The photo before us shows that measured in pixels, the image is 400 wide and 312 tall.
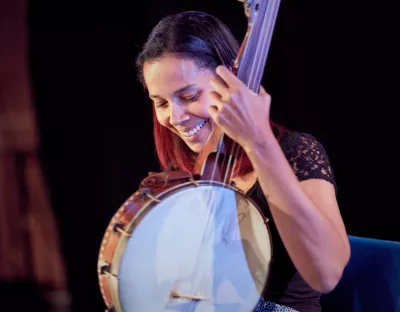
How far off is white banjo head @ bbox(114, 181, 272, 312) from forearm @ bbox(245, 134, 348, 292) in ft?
0.28

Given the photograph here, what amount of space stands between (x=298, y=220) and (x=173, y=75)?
56 cm

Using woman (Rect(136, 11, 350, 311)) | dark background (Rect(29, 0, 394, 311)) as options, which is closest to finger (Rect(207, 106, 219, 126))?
woman (Rect(136, 11, 350, 311))

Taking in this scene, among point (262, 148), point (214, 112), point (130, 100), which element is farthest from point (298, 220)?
point (130, 100)

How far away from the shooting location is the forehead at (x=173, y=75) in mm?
1394

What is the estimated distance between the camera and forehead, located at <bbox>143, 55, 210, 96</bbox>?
1.39 metres

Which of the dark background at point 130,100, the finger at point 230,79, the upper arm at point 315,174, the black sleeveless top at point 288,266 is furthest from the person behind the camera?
the dark background at point 130,100

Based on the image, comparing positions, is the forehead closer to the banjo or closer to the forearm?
the banjo

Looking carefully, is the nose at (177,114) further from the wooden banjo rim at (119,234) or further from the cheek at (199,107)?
the wooden banjo rim at (119,234)

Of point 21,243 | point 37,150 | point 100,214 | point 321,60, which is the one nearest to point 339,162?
point 321,60

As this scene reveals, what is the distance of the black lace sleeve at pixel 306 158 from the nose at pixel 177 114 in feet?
0.96

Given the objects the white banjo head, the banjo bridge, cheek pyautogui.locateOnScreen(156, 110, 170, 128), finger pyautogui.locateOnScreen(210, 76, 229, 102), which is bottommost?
the banjo bridge

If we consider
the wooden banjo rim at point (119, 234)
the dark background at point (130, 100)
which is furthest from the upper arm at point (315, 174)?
the dark background at point (130, 100)

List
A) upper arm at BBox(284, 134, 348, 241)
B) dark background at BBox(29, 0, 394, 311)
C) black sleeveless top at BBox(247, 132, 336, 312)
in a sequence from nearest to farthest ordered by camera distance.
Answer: upper arm at BBox(284, 134, 348, 241) → black sleeveless top at BBox(247, 132, 336, 312) → dark background at BBox(29, 0, 394, 311)

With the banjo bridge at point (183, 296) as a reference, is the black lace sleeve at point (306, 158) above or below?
above
